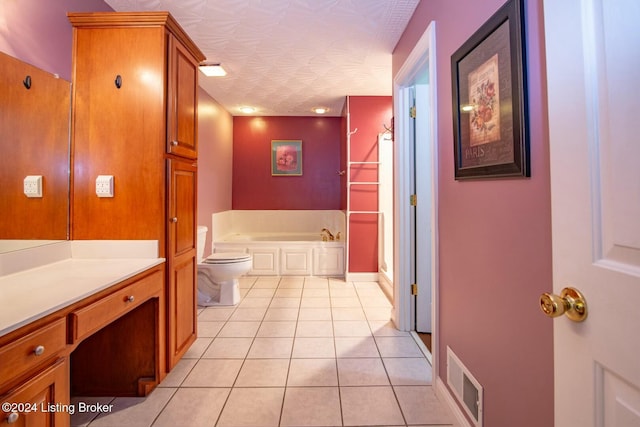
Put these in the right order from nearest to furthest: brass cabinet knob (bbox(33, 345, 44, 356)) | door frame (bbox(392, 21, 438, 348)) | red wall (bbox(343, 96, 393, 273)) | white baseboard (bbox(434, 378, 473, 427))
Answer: brass cabinet knob (bbox(33, 345, 44, 356)), white baseboard (bbox(434, 378, 473, 427)), door frame (bbox(392, 21, 438, 348)), red wall (bbox(343, 96, 393, 273))

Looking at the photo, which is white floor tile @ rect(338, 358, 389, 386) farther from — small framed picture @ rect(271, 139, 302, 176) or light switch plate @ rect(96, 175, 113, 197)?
small framed picture @ rect(271, 139, 302, 176)

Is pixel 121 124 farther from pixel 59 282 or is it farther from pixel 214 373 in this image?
pixel 214 373

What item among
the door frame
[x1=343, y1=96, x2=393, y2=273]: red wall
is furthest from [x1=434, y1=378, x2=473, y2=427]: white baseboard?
[x1=343, y1=96, x2=393, y2=273]: red wall

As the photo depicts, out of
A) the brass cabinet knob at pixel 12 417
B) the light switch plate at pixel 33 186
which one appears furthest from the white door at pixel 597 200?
the light switch plate at pixel 33 186

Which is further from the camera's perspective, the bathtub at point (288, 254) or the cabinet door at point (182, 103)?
the bathtub at point (288, 254)

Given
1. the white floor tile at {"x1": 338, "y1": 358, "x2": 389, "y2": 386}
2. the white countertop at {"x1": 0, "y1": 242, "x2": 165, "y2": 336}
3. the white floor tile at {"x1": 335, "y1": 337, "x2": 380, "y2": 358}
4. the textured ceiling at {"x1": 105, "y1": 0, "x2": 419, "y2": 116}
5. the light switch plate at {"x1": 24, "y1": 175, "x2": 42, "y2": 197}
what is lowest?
the white floor tile at {"x1": 338, "y1": 358, "x2": 389, "y2": 386}

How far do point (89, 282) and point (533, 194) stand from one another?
170 cm

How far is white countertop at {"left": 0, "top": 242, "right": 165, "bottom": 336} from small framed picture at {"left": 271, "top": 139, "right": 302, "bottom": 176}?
3.32 m

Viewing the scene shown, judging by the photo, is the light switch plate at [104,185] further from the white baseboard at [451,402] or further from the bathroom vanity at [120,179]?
the white baseboard at [451,402]

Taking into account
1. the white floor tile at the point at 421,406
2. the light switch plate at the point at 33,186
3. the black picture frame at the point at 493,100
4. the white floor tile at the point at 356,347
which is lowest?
the white floor tile at the point at 421,406

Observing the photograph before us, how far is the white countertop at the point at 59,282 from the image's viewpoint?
3.10 feet

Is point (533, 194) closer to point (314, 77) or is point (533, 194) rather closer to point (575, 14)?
point (575, 14)

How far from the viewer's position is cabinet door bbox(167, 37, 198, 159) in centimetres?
175

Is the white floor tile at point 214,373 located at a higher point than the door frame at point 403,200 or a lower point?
lower
